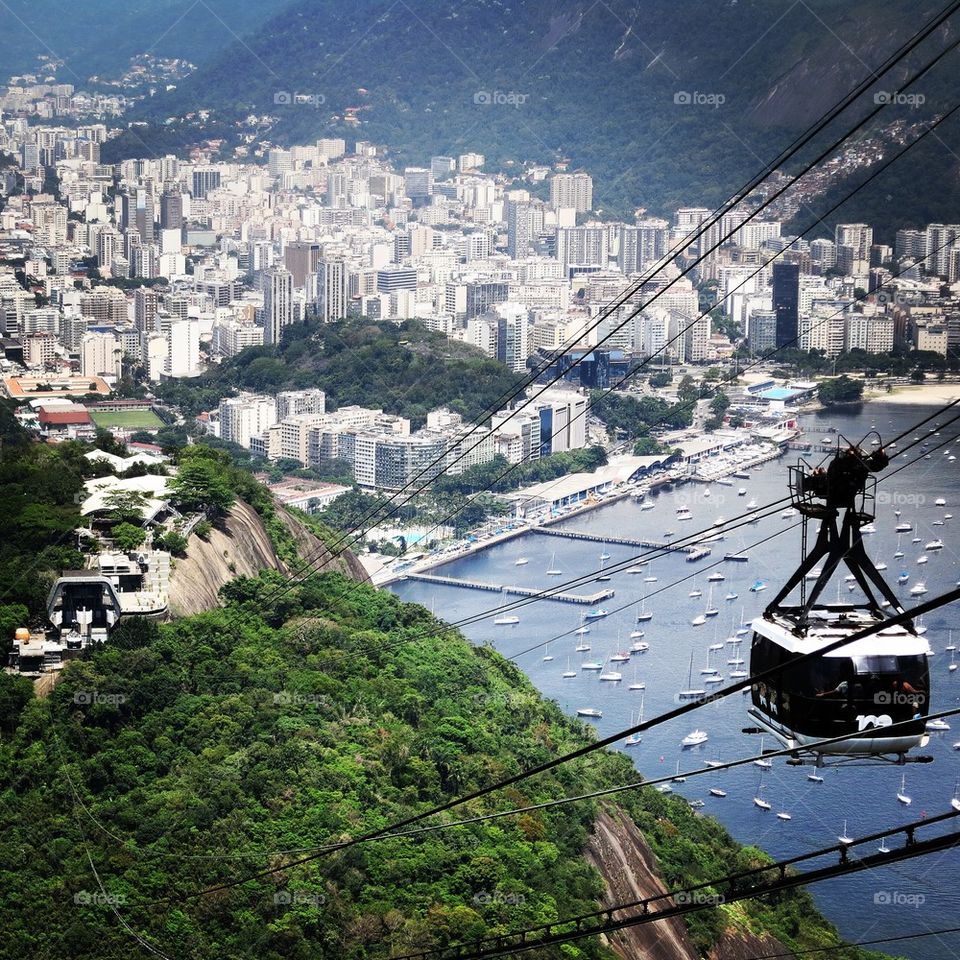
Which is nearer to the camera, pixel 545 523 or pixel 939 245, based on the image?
pixel 545 523

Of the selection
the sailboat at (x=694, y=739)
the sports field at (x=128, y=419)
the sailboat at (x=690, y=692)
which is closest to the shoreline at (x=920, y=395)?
the sports field at (x=128, y=419)

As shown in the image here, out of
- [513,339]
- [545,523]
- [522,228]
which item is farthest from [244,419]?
[522,228]

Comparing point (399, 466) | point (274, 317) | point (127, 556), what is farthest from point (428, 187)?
point (127, 556)

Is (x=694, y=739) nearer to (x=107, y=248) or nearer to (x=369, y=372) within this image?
(x=369, y=372)

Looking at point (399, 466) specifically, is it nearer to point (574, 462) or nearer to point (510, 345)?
point (574, 462)

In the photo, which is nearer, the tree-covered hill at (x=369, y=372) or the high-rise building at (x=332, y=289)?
the tree-covered hill at (x=369, y=372)

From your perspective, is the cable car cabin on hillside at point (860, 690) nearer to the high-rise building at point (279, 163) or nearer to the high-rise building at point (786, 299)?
the high-rise building at point (786, 299)
